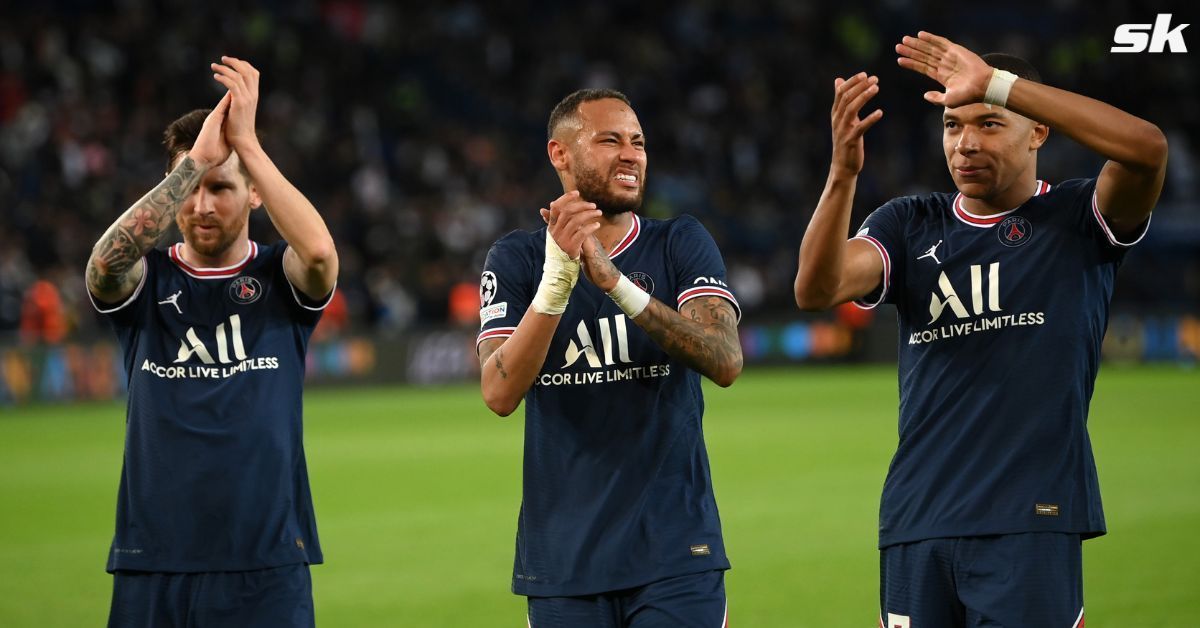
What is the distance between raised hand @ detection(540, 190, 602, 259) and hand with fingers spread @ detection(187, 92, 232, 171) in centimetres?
128

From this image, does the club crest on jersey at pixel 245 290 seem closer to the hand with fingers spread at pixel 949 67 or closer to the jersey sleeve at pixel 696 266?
the jersey sleeve at pixel 696 266

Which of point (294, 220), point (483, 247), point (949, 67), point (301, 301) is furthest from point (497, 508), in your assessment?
point (483, 247)

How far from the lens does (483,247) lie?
94.6 feet

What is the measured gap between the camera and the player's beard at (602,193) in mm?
4605

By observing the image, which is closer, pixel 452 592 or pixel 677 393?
pixel 677 393

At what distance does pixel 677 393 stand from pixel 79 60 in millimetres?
25634

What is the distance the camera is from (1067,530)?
4.30m

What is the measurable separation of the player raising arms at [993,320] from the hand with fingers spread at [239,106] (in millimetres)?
1920

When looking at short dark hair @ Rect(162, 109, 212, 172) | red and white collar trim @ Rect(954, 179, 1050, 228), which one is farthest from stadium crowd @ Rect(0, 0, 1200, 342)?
red and white collar trim @ Rect(954, 179, 1050, 228)

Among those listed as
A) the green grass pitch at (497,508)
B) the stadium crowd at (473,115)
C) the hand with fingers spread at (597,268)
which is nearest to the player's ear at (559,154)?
the hand with fingers spread at (597,268)

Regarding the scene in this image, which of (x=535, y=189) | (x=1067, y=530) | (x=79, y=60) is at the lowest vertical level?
(x=1067, y=530)

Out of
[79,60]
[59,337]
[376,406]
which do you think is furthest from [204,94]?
[376,406]

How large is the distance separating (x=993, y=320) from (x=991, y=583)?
82 cm

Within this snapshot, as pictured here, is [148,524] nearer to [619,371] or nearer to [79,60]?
[619,371]
